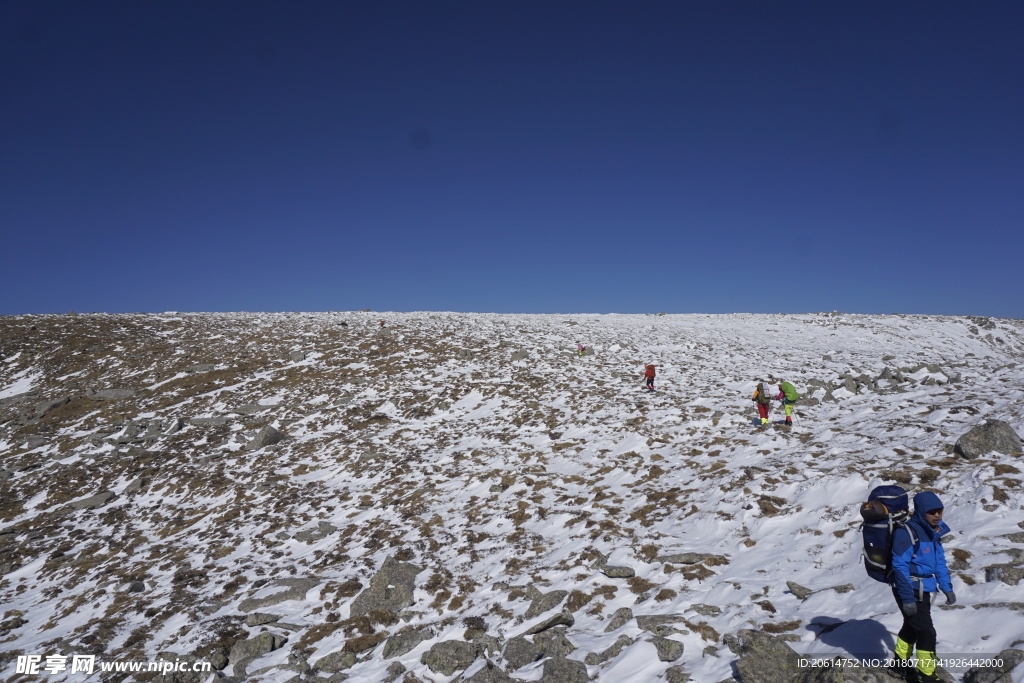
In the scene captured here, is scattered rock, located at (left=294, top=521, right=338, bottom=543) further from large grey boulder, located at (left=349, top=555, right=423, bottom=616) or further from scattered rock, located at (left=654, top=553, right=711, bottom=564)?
scattered rock, located at (left=654, top=553, right=711, bottom=564)

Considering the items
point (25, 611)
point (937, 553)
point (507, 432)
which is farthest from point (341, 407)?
point (937, 553)

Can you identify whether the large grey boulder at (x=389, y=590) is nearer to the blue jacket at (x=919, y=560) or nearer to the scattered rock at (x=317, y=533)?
the scattered rock at (x=317, y=533)

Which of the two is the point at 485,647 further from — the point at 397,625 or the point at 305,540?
Answer: the point at 305,540

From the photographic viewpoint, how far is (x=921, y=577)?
538cm

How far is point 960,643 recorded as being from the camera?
19.1 feet

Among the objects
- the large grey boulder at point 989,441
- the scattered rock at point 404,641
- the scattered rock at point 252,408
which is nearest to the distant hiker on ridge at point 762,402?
the large grey boulder at point 989,441

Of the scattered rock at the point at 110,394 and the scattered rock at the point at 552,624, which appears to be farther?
the scattered rock at the point at 110,394

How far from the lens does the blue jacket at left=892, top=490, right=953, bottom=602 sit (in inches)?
209

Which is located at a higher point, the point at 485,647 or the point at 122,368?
the point at 122,368

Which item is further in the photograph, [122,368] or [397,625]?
[122,368]

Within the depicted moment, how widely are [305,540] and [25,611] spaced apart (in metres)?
6.37

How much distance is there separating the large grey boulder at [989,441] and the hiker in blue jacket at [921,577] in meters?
7.38

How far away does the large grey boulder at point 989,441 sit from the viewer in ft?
33.5

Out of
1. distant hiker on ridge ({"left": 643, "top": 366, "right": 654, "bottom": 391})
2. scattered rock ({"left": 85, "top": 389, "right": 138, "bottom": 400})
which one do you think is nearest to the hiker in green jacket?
distant hiker on ridge ({"left": 643, "top": 366, "right": 654, "bottom": 391})
